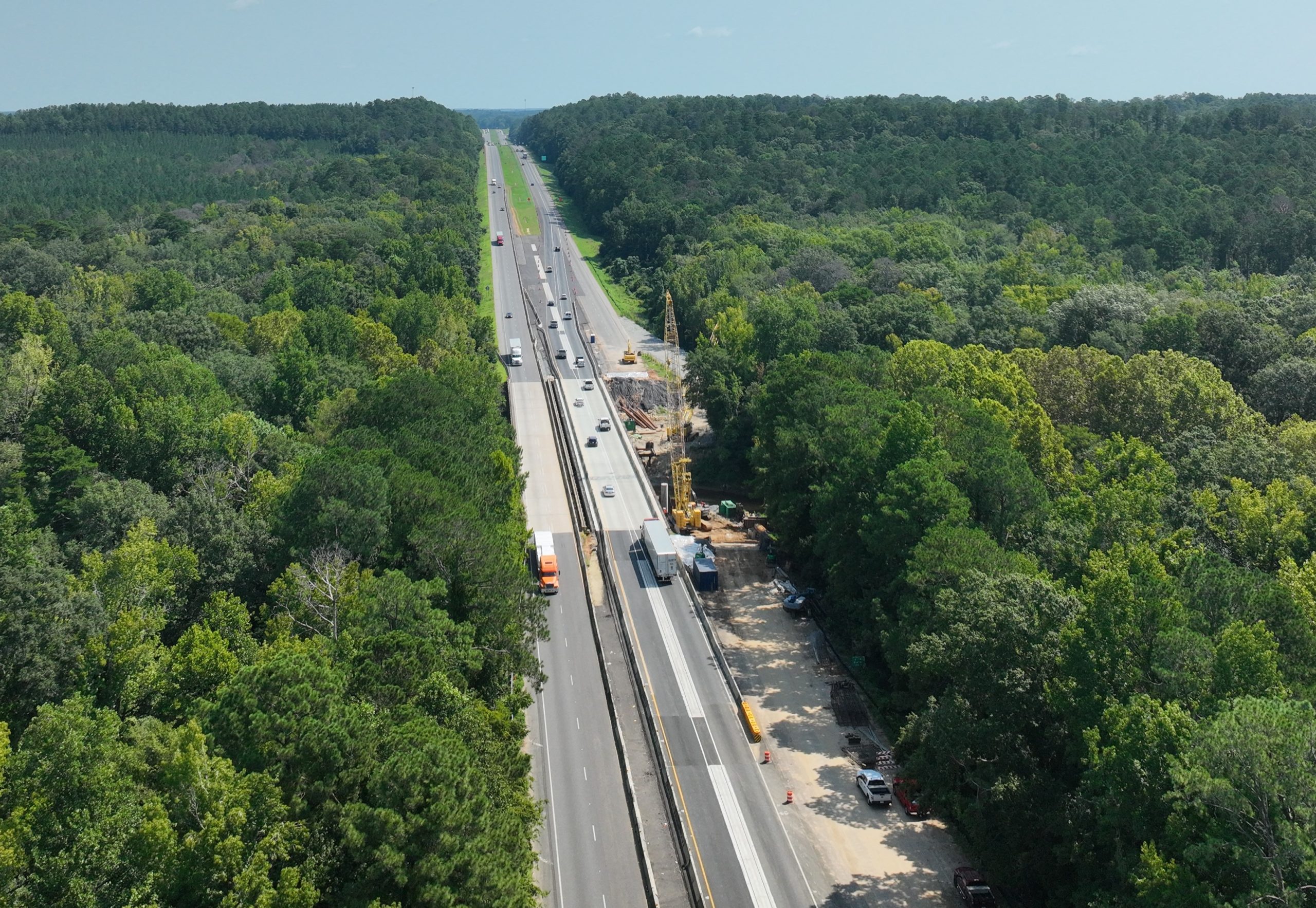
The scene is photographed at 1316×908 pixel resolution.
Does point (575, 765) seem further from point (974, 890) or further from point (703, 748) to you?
point (974, 890)

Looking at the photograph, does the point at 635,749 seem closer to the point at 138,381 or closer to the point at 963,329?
the point at 138,381

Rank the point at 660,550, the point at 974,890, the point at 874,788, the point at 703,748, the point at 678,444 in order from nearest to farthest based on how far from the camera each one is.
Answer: the point at 974,890 < the point at 874,788 < the point at 703,748 < the point at 660,550 < the point at 678,444

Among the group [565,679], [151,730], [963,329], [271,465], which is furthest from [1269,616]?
[963,329]

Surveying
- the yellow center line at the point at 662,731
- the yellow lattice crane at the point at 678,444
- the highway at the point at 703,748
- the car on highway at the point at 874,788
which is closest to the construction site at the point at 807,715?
the yellow lattice crane at the point at 678,444

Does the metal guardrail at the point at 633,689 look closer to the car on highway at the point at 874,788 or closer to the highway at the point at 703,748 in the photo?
the highway at the point at 703,748

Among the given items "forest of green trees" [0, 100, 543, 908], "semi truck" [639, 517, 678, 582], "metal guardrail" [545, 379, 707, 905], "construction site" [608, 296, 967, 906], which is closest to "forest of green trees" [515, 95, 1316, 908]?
"construction site" [608, 296, 967, 906]

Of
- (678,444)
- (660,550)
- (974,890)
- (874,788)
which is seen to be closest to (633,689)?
(660,550)

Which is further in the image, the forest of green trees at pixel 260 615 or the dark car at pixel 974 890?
the dark car at pixel 974 890
